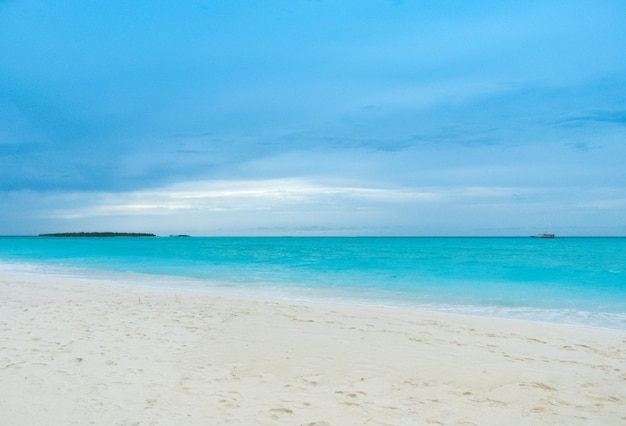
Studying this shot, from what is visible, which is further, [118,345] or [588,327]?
[588,327]

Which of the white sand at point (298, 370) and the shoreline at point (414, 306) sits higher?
the white sand at point (298, 370)

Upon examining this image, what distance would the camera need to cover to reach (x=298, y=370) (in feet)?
18.8

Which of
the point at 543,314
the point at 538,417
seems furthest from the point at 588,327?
the point at 538,417

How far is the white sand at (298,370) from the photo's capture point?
4328 millimetres

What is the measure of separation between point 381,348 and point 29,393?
4.98 metres

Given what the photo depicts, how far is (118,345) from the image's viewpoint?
21.7 ft

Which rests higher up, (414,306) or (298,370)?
(298,370)

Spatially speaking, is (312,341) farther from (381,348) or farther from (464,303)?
(464,303)

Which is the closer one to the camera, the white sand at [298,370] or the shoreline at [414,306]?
the white sand at [298,370]

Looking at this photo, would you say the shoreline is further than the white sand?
Yes

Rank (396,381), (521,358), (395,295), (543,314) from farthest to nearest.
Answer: (395,295), (543,314), (521,358), (396,381)

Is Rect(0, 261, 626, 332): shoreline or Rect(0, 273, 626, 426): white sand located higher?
Rect(0, 273, 626, 426): white sand

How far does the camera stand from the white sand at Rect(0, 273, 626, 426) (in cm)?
433

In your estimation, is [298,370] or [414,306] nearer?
[298,370]
